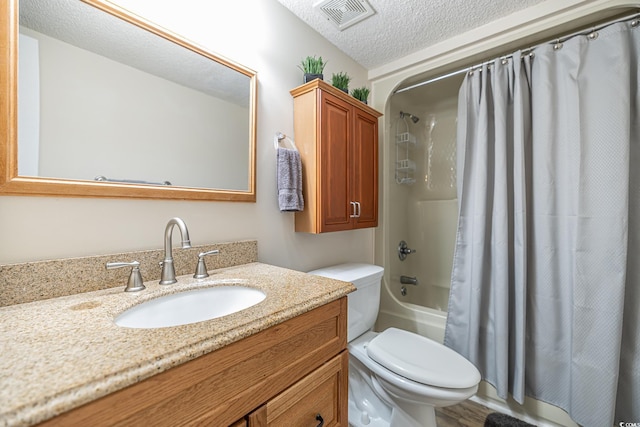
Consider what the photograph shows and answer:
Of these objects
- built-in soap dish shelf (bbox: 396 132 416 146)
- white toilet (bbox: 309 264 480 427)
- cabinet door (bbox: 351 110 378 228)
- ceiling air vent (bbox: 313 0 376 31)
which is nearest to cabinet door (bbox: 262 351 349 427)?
white toilet (bbox: 309 264 480 427)

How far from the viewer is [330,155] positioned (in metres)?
1.42

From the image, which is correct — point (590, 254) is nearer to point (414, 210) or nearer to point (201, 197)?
point (414, 210)

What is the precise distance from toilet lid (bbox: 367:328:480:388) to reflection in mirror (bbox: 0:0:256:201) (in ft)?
3.23

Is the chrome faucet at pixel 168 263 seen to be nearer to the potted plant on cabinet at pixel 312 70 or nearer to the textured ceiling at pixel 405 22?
the potted plant on cabinet at pixel 312 70

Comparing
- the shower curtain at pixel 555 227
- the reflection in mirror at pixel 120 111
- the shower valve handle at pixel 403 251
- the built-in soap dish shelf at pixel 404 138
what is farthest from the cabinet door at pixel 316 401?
the built-in soap dish shelf at pixel 404 138

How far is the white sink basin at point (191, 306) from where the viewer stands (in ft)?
2.46

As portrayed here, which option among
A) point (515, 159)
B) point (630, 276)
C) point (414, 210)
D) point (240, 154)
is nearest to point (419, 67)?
point (515, 159)

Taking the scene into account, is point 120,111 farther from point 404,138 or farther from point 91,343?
point 404,138

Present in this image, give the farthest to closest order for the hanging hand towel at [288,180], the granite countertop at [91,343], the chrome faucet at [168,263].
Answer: the hanging hand towel at [288,180]
the chrome faucet at [168,263]
the granite countertop at [91,343]

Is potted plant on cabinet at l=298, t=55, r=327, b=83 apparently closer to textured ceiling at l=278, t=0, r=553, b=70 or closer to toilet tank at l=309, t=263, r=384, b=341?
textured ceiling at l=278, t=0, r=553, b=70

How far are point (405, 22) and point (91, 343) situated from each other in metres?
1.94

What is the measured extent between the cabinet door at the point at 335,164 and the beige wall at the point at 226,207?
0.67ft

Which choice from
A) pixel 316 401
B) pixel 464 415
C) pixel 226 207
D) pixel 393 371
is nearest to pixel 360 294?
pixel 393 371

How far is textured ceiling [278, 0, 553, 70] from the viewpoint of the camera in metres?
1.40
